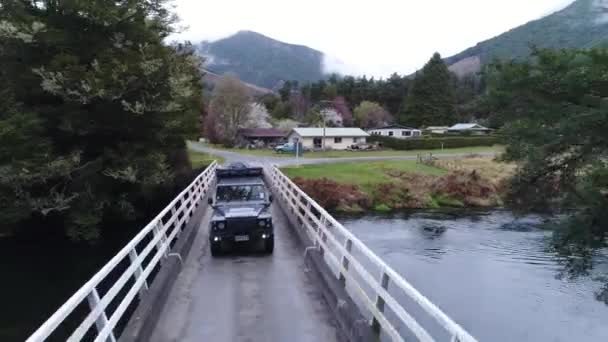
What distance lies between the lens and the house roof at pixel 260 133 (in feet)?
295

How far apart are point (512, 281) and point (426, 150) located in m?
55.4

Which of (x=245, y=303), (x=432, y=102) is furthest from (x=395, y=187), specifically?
(x=432, y=102)

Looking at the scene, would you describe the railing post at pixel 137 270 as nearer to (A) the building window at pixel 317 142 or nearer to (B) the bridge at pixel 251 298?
(B) the bridge at pixel 251 298


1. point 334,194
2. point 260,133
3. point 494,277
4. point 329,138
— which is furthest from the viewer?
point 260,133

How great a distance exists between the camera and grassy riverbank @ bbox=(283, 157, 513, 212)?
3606cm

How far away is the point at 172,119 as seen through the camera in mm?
26219

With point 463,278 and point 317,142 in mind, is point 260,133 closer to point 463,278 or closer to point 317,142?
point 317,142

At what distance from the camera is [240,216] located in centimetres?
1159

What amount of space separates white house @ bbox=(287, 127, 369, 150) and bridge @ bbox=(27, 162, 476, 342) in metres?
67.9

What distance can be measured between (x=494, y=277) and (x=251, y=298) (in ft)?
43.4

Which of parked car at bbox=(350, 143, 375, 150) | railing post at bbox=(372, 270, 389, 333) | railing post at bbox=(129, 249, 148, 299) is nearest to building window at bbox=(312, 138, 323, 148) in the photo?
parked car at bbox=(350, 143, 375, 150)

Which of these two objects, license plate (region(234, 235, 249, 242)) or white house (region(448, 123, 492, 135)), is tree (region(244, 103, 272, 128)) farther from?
license plate (region(234, 235, 249, 242))

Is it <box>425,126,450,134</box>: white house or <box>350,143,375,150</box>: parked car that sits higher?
<box>425,126,450,134</box>: white house

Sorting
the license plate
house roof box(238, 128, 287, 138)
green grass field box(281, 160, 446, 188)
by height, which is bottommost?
green grass field box(281, 160, 446, 188)
